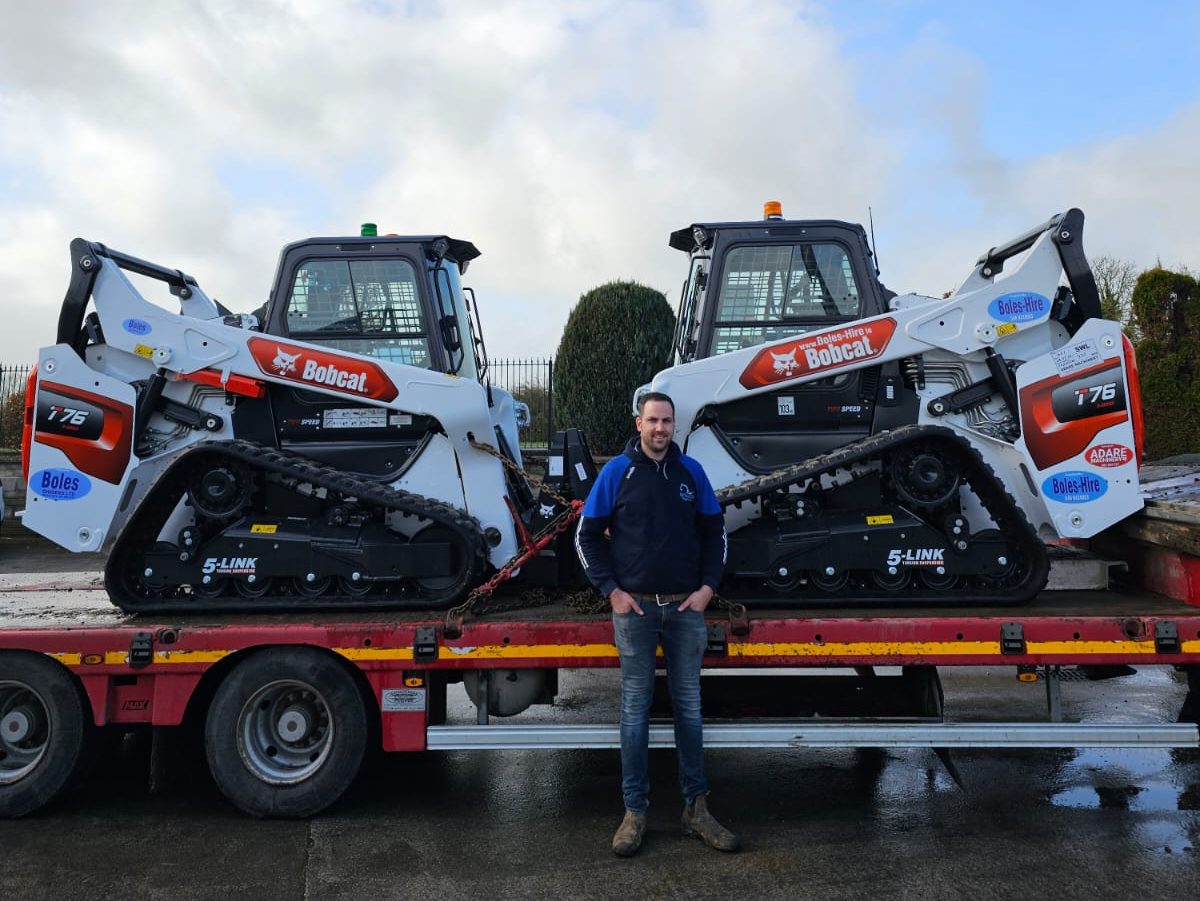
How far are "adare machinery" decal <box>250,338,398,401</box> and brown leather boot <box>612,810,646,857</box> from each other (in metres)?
2.74

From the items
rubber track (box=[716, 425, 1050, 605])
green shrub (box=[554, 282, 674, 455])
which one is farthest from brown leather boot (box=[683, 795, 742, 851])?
green shrub (box=[554, 282, 674, 455])

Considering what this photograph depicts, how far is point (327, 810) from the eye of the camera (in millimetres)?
4883

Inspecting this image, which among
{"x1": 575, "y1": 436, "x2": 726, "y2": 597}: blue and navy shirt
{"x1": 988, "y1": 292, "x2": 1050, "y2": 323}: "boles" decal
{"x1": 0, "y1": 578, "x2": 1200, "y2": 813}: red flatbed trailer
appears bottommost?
{"x1": 0, "y1": 578, "x2": 1200, "y2": 813}: red flatbed trailer

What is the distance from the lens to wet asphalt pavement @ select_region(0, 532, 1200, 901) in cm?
407

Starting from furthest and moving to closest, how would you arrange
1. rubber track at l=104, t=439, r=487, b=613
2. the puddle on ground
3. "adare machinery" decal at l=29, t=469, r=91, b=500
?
"adare machinery" decal at l=29, t=469, r=91, b=500
rubber track at l=104, t=439, r=487, b=613
the puddle on ground

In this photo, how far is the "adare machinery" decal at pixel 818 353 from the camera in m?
5.40

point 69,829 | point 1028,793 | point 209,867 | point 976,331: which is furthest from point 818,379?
point 69,829

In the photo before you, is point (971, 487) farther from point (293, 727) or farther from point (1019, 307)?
point (293, 727)

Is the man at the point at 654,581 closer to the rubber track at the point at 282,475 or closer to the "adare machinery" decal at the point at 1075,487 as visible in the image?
the rubber track at the point at 282,475

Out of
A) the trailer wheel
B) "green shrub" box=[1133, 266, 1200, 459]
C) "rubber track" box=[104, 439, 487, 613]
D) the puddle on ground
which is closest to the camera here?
the puddle on ground

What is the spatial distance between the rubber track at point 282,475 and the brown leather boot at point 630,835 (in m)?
1.59

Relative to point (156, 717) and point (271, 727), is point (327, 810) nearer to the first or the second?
point (271, 727)

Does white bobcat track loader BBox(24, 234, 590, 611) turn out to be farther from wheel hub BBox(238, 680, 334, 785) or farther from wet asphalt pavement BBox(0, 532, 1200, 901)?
wet asphalt pavement BBox(0, 532, 1200, 901)

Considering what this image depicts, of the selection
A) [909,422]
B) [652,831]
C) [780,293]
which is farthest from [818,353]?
[652,831]
